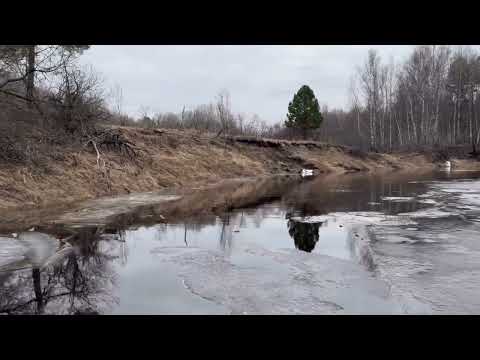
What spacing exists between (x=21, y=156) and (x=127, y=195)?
4548 millimetres

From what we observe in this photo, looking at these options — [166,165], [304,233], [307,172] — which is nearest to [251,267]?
[304,233]

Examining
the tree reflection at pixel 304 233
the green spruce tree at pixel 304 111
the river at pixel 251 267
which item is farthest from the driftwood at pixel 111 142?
the green spruce tree at pixel 304 111

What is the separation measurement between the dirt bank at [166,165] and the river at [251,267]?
590 cm

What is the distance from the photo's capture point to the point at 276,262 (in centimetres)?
698

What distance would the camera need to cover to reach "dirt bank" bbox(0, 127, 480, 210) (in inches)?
583

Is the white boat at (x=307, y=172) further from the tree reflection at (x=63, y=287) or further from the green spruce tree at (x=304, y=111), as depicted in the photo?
the tree reflection at (x=63, y=287)

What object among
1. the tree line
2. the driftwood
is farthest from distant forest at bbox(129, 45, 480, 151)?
the driftwood

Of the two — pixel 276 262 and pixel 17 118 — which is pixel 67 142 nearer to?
pixel 17 118

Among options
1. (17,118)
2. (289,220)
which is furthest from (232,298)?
(17,118)

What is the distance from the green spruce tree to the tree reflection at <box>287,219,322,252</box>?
134 feet

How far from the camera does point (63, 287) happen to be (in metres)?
5.57

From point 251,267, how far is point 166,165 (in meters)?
18.9

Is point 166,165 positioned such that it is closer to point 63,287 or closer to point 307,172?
point 307,172

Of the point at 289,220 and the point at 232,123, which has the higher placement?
the point at 232,123
